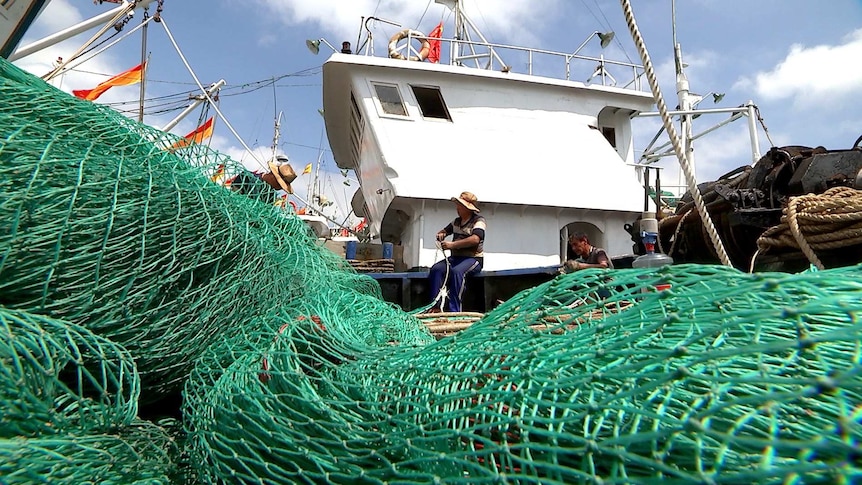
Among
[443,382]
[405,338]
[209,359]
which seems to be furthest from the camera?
[405,338]

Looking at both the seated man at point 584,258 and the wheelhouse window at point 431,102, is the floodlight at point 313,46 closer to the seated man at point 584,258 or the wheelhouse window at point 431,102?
the wheelhouse window at point 431,102

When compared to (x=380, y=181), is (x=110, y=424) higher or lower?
lower

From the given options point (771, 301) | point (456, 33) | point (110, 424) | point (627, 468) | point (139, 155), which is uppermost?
point (456, 33)

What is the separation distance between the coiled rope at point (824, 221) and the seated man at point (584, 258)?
1.82 meters

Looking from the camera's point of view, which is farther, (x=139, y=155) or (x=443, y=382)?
(x=139, y=155)

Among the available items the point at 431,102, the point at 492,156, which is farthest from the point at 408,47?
the point at 492,156

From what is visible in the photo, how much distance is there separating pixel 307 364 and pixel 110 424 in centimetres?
60

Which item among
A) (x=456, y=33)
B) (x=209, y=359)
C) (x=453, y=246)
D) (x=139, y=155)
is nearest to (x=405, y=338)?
(x=209, y=359)

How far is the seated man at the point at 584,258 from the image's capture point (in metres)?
4.64

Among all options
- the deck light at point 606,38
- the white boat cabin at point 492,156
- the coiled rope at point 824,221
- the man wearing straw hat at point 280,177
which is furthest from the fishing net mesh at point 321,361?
the deck light at point 606,38

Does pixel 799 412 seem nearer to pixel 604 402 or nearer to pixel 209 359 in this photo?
pixel 604 402

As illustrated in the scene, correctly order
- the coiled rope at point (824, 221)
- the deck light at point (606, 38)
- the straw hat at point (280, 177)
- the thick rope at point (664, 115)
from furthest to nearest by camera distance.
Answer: the deck light at point (606, 38)
the straw hat at point (280, 177)
the coiled rope at point (824, 221)
the thick rope at point (664, 115)

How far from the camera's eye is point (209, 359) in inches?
76.1

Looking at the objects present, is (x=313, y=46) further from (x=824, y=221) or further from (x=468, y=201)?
(x=824, y=221)
